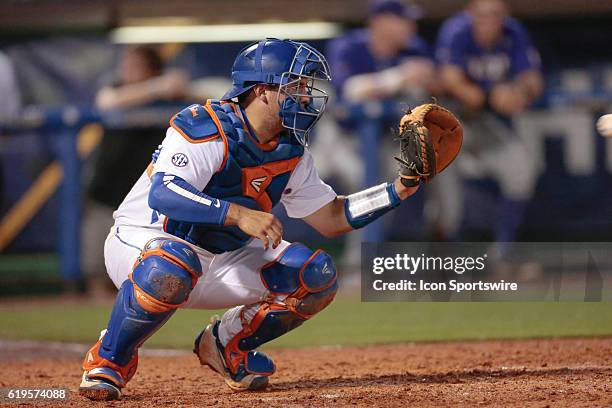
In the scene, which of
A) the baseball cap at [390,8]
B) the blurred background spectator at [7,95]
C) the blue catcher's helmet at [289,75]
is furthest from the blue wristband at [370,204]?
the blurred background spectator at [7,95]

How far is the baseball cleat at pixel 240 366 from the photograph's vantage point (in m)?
4.32

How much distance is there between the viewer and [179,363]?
17.6 ft

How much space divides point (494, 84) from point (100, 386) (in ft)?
16.9

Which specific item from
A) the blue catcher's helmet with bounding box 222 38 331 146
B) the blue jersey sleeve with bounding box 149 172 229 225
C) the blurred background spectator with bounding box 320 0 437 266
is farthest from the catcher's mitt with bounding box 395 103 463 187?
the blurred background spectator with bounding box 320 0 437 266

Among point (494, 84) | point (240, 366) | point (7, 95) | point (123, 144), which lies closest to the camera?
point (240, 366)

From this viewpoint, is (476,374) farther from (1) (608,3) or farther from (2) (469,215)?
(1) (608,3)

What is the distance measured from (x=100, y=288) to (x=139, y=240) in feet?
14.0

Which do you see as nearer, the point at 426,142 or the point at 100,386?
the point at 100,386

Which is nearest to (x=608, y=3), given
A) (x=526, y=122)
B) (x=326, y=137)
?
(x=526, y=122)

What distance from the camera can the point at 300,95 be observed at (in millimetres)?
4105

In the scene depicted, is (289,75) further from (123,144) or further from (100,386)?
(123,144)

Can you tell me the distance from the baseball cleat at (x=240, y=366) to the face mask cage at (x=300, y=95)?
3.02ft

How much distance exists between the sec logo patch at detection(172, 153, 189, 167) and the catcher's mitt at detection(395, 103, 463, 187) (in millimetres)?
852

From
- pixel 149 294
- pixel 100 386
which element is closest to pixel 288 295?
pixel 149 294
